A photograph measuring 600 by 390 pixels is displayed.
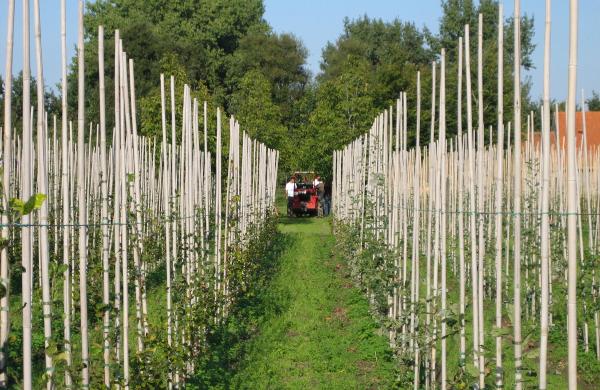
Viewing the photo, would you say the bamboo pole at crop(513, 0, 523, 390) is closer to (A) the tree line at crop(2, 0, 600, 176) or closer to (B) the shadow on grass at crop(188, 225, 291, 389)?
(B) the shadow on grass at crop(188, 225, 291, 389)

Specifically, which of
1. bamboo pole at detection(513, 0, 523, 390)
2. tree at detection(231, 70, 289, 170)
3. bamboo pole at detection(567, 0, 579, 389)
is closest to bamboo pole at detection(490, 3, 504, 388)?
bamboo pole at detection(513, 0, 523, 390)

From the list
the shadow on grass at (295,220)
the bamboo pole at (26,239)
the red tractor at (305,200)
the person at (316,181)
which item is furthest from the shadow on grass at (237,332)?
the person at (316,181)

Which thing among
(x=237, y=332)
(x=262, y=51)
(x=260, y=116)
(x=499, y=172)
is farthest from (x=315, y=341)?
(x=262, y=51)

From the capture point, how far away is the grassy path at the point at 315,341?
8203 mm

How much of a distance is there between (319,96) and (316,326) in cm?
2082

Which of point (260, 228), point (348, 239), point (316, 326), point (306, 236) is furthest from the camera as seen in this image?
point (306, 236)

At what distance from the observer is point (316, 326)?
10.7 meters

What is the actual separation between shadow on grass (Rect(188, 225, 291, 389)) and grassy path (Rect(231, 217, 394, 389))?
0.06 meters

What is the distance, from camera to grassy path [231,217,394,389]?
8203mm

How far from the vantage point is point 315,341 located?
32.3ft

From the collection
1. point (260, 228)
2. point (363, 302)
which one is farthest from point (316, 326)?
point (260, 228)

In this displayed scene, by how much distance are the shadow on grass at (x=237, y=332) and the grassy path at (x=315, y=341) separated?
0.06 m

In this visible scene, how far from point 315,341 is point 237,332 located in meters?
0.94

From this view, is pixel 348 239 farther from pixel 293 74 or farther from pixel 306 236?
pixel 293 74
